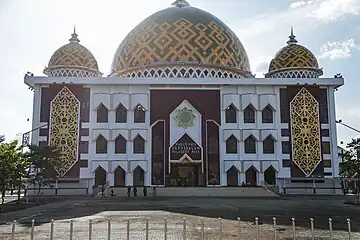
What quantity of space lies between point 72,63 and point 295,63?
20.0 metres

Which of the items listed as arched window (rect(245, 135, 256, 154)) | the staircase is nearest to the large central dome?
arched window (rect(245, 135, 256, 154))

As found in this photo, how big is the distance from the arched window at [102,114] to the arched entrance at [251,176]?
12.0 m

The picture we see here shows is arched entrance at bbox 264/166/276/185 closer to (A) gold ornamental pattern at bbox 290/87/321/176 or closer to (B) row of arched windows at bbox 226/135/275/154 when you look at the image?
(B) row of arched windows at bbox 226/135/275/154

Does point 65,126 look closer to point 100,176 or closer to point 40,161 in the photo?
point 100,176

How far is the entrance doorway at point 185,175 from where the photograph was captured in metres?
33.6

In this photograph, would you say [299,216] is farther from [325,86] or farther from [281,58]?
[281,58]

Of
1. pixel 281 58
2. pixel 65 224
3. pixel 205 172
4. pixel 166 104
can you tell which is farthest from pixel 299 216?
pixel 281 58

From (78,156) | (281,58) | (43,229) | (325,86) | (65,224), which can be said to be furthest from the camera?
(281,58)

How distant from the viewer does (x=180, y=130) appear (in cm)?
3444

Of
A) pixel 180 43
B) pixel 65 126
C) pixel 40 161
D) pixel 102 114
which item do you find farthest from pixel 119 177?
pixel 180 43

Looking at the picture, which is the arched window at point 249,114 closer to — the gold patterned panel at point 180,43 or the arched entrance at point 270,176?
the arched entrance at point 270,176

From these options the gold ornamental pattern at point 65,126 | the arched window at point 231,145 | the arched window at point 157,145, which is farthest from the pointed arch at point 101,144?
the arched window at point 231,145

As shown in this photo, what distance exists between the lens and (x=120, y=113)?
3478 centimetres

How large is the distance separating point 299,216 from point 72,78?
972 inches
